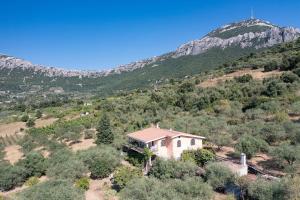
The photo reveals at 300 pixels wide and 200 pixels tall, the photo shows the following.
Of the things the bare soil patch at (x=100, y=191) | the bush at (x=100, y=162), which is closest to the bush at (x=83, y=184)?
the bare soil patch at (x=100, y=191)

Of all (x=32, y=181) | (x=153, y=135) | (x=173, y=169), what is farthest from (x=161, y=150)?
(x=32, y=181)

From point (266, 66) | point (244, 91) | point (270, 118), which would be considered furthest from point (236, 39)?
point (270, 118)

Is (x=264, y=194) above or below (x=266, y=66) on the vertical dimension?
below

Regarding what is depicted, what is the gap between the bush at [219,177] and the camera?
2353cm

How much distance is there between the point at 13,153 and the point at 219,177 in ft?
121

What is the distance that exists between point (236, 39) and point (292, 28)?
2721cm

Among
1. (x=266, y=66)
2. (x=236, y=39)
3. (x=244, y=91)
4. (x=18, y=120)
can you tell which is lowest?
(x=18, y=120)

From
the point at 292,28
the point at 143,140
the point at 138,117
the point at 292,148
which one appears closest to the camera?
the point at 292,148

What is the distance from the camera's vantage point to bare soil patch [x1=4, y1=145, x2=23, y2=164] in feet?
147

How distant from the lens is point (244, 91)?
56.1 metres

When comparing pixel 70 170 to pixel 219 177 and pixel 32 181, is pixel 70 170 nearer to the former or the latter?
pixel 32 181

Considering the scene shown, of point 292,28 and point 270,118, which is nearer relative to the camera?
point 270,118

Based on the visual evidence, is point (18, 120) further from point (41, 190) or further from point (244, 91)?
point (41, 190)

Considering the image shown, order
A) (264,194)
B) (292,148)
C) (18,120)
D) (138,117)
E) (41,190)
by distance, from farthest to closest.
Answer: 1. (18,120)
2. (138,117)
3. (292,148)
4. (41,190)
5. (264,194)
